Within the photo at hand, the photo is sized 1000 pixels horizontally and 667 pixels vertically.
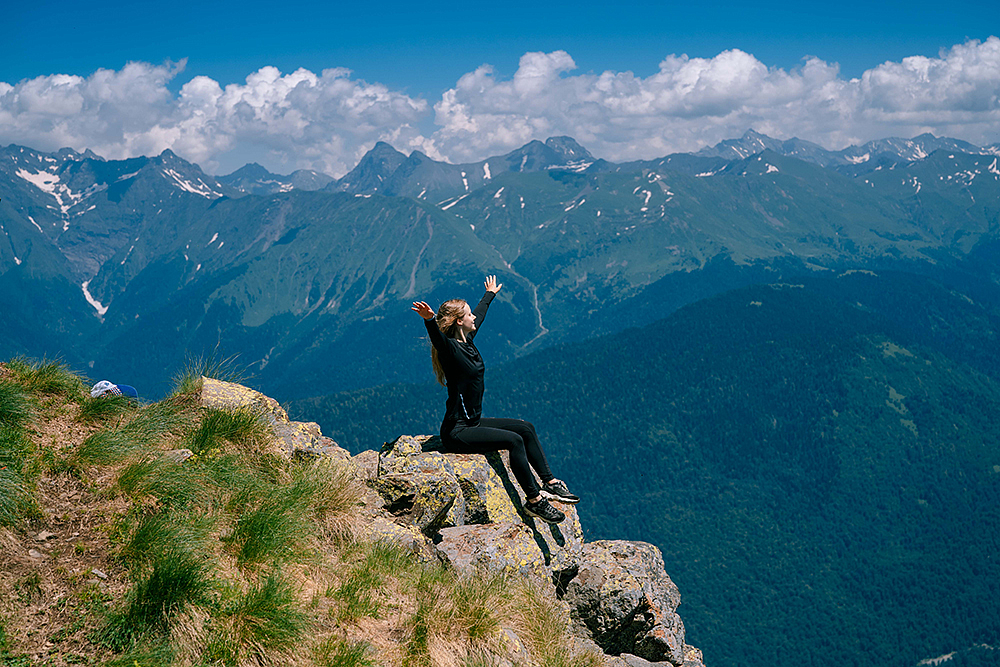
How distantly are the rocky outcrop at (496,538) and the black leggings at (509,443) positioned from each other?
0.29 m

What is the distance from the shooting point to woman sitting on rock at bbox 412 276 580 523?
11703 millimetres

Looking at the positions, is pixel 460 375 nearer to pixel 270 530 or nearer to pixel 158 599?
pixel 270 530

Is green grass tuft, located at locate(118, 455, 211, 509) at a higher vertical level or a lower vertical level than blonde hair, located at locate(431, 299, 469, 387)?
lower

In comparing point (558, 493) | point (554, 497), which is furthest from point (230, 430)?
point (558, 493)

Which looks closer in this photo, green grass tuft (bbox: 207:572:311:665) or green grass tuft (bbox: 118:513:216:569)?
green grass tuft (bbox: 207:572:311:665)

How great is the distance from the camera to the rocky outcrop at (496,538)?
9836mm

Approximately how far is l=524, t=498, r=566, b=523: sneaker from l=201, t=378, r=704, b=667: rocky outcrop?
11.3 inches

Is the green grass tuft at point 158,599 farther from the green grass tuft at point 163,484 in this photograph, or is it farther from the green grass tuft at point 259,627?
the green grass tuft at point 163,484

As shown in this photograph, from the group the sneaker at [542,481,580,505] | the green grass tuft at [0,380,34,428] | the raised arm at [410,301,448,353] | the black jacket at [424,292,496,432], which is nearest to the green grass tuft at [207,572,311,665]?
the green grass tuft at [0,380,34,428]

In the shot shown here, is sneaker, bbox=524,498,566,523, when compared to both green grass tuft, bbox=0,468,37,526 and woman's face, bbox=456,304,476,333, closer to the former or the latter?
woman's face, bbox=456,304,476,333

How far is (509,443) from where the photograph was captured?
38.9 feet

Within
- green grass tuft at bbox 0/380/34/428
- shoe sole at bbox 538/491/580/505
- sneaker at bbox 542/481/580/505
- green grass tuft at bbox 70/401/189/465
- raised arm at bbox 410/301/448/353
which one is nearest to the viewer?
green grass tuft at bbox 70/401/189/465

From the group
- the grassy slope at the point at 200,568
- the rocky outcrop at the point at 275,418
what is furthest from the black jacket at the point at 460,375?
the grassy slope at the point at 200,568

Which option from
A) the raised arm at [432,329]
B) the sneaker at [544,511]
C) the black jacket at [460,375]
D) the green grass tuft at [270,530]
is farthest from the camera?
the sneaker at [544,511]
